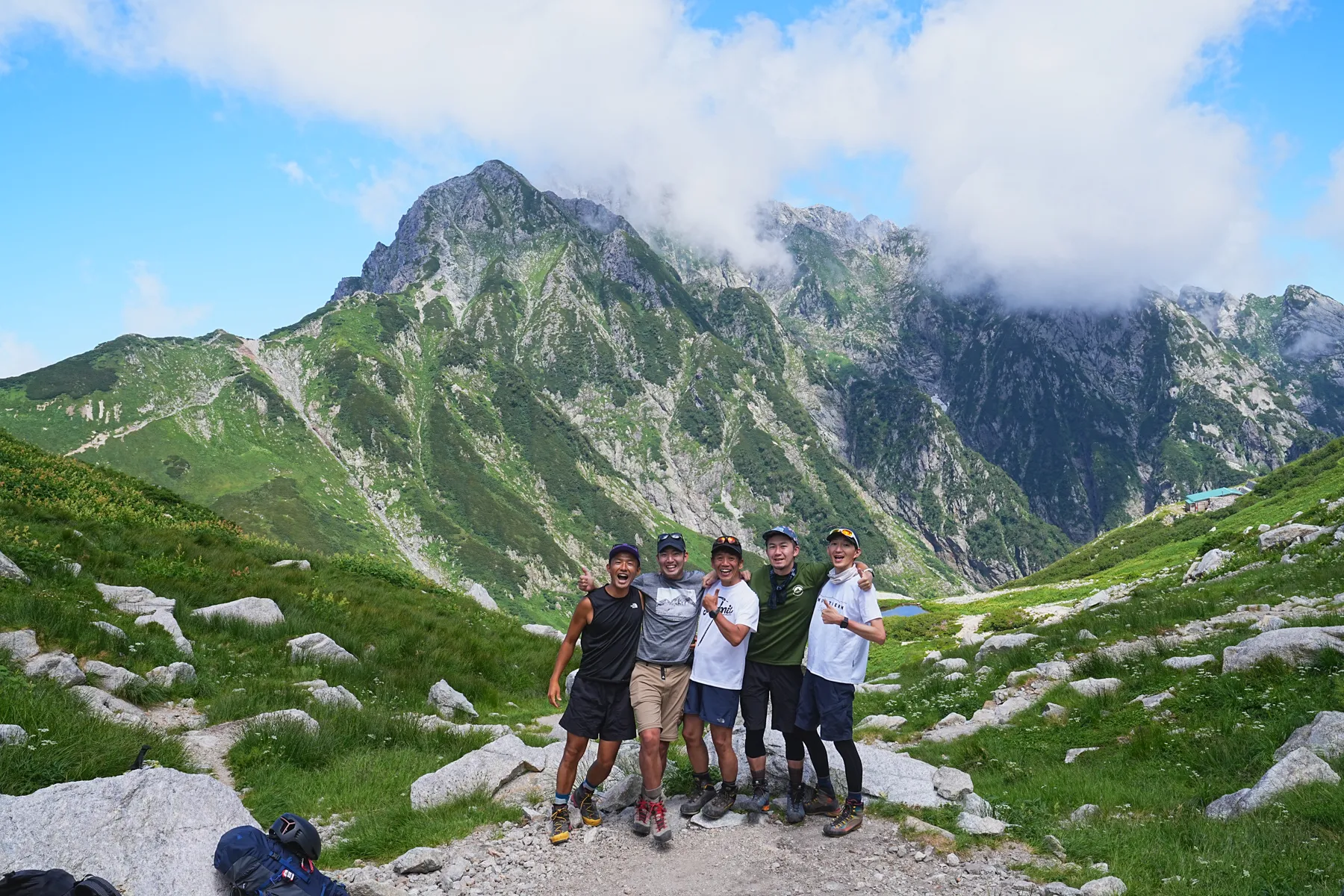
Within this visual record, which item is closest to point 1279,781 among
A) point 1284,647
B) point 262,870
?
point 1284,647

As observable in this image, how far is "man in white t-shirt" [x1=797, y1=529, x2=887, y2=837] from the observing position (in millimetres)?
8961

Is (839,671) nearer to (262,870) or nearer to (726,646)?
(726,646)

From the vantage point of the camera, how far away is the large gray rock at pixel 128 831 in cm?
596

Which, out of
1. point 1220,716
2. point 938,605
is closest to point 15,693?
point 1220,716

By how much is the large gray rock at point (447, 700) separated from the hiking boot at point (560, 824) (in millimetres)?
6972

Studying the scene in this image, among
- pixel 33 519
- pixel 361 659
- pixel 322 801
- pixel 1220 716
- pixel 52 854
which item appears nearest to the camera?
pixel 52 854

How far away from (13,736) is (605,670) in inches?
262

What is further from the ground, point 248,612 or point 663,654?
point 248,612

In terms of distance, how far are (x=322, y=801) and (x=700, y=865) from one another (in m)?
5.31

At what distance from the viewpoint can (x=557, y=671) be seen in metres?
9.67

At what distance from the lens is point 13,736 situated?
302 inches

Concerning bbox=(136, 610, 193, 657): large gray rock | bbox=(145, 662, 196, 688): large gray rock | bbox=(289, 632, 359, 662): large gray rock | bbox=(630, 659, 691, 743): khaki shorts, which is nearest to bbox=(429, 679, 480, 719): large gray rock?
bbox=(289, 632, 359, 662): large gray rock

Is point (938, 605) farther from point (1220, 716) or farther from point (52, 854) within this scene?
point (52, 854)

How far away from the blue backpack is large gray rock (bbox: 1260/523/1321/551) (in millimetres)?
32293
